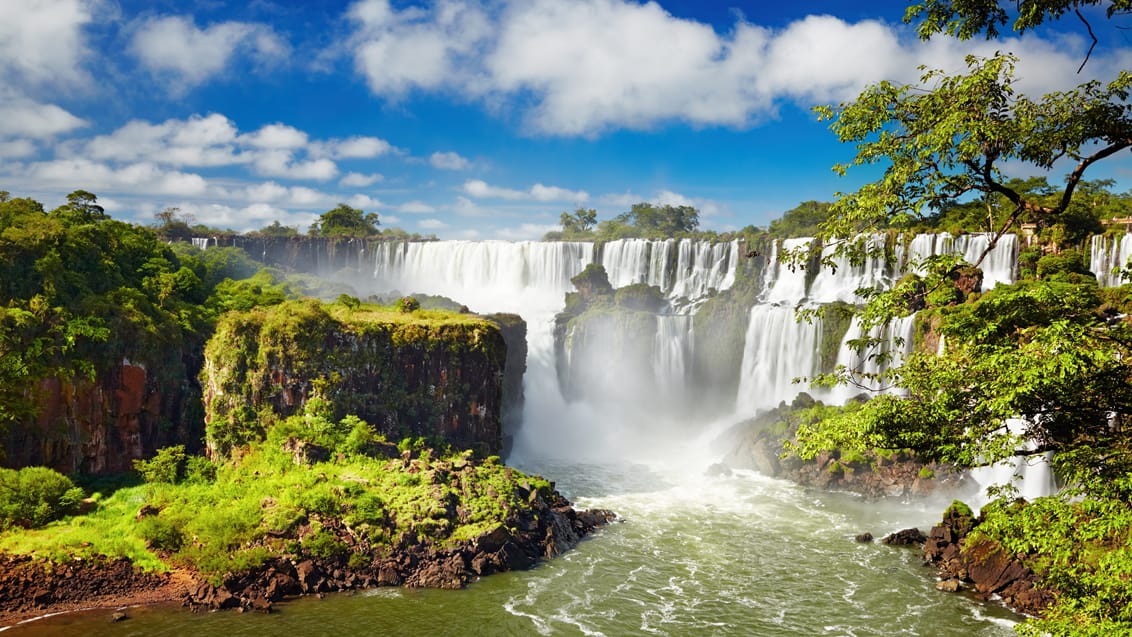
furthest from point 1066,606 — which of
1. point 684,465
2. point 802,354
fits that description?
point 802,354

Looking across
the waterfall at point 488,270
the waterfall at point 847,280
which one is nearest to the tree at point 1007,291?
the waterfall at point 847,280

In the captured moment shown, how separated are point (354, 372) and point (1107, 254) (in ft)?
142

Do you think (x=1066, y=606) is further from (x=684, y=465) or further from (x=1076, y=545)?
(x=684, y=465)

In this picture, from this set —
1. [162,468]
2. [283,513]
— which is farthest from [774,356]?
[162,468]

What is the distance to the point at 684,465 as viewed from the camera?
44750 millimetres

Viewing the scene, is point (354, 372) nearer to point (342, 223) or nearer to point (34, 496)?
point (34, 496)

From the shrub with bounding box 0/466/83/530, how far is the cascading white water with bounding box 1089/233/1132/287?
174 feet

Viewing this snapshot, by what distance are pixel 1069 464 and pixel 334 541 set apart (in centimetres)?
2387

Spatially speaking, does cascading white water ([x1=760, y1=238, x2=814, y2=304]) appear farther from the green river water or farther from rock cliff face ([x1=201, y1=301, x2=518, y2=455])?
rock cliff face ([x1=201, y1=301, x2=518, y2=455])

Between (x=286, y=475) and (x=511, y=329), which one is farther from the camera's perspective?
(x=511, y=329)

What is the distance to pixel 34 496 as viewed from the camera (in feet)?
89.7

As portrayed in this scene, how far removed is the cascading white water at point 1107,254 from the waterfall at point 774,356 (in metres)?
15.9

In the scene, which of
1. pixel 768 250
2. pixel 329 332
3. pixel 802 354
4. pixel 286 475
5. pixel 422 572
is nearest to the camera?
pixel 422 572

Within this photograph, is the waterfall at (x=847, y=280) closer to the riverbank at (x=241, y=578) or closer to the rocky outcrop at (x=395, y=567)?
the rocky outcrop at (x=395, y=567)
